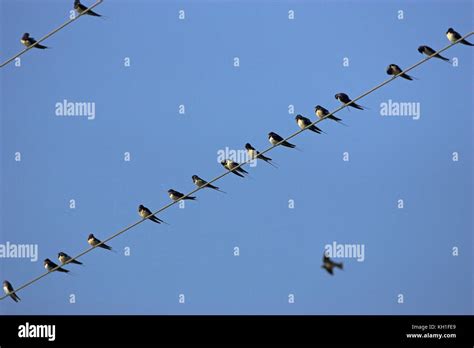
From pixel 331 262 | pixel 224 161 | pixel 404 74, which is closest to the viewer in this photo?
pixel 331 262

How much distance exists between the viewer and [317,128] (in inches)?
584

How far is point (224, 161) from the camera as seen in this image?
653 inches
